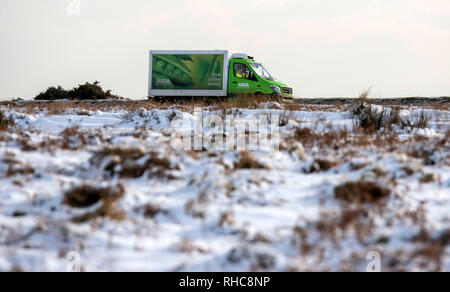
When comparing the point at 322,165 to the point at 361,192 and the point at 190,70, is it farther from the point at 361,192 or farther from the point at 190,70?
the point at 190,70

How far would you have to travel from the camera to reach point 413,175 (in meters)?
5.49

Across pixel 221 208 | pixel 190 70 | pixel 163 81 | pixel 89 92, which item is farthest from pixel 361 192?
pixel 89 92

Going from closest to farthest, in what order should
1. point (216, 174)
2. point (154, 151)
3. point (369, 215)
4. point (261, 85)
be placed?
point (369, 215), point (216, 174), point (154, 151), point (261, 85)

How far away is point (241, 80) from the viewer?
70.2 ft

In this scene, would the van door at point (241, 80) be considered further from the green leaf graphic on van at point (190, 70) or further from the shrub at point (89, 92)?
the shrub at point (89, 92)

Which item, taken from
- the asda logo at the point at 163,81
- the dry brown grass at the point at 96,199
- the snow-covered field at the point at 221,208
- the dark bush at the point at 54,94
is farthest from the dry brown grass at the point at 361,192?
the dark bush at the point at 54,94

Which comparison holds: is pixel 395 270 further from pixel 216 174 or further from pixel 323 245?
pixel 216 174

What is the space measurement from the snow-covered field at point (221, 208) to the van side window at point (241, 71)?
14.5 m

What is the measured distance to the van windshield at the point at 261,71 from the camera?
2095 cm

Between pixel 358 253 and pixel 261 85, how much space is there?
17.6 meters

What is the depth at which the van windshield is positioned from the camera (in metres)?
20.9

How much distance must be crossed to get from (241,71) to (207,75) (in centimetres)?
195

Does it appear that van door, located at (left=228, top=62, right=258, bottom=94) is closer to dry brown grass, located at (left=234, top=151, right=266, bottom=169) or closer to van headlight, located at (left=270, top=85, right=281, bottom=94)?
van headlight, located at (left=270, top=85, right=281, bottom=94)
